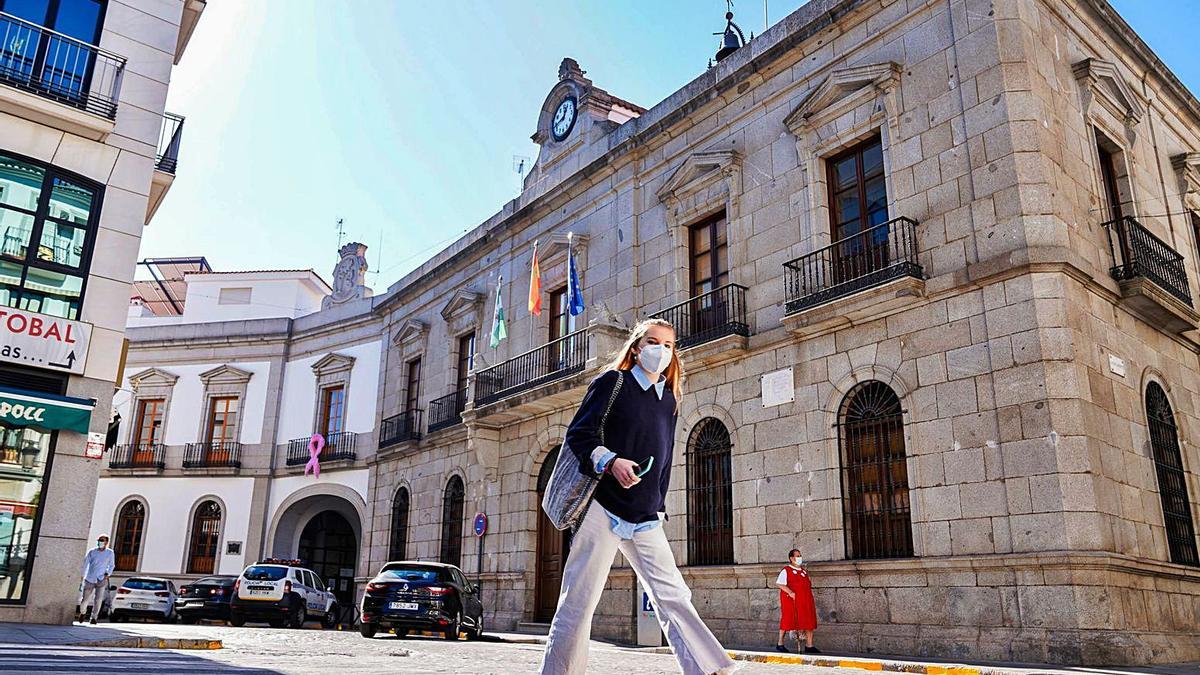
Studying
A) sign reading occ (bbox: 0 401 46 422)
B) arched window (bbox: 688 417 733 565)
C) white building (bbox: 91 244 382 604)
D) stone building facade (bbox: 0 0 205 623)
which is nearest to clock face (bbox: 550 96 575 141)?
arched window (bbox: 688 417 733 565)

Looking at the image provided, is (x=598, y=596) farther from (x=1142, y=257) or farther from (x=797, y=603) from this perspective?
(x=1142, y=257)

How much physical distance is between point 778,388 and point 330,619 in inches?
499

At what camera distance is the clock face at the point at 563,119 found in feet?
68.3

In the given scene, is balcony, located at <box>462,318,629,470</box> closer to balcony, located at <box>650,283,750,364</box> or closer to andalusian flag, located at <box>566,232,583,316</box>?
andalusian flag, located at <box>566,232,583,316</box>

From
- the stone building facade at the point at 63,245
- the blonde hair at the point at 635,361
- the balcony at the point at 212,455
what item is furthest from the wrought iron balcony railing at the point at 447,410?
the blonde hair at the point at 635,361

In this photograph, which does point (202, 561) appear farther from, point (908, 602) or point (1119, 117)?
point (1119, 117)

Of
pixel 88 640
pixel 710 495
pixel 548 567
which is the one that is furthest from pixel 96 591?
pixel 710 495

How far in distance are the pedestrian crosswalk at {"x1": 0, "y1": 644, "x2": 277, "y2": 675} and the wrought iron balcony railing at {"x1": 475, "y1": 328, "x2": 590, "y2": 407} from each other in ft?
35.7

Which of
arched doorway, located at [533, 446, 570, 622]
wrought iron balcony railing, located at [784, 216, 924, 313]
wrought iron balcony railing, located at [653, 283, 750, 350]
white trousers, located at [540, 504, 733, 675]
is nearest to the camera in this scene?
white trousers, located at [540, 504, 733, 675]

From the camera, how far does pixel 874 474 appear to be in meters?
12.6

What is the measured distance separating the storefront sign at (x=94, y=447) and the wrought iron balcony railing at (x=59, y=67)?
173 inches

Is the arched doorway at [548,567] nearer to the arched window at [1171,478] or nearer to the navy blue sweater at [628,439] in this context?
→ the arched window at [1171,478]

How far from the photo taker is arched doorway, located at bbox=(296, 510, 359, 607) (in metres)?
29.3

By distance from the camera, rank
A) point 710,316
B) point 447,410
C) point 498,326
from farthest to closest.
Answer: point 447,410 → point 498,326 → point 710,316
